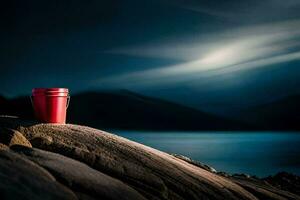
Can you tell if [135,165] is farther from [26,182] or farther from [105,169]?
[26,182]

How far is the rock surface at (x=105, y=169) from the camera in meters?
6.48

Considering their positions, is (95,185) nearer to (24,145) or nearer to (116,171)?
(116,171)

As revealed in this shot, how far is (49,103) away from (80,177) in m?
2.91

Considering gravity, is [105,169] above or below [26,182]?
below

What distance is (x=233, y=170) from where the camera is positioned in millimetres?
39594

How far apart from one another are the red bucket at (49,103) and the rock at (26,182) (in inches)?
102

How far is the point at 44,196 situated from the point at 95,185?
3.10 feet

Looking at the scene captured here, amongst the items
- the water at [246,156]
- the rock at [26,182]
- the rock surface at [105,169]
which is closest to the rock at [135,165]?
the rock surface at [105,169]

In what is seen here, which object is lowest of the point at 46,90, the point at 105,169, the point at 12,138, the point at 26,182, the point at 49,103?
the point at 105,169

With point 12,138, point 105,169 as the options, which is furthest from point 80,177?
point 12,138

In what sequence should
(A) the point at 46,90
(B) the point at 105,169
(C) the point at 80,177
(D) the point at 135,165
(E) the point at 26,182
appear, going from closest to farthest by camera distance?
(E) the point at 26,182, (C) the point at 80,177, (B) the point at 105,169, (D) the point at 135,165, (A) the point at 46,90

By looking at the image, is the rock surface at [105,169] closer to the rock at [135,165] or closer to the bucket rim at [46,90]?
the rock at [135,165]

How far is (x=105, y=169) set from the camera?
743cm

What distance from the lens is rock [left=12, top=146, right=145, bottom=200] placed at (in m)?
6.38
